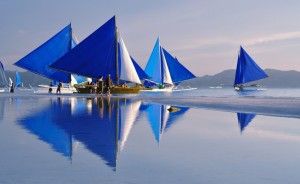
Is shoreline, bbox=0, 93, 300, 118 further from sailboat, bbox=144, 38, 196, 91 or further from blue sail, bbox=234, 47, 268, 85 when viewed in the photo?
blue sail, bbox=234, 47, 268, 85

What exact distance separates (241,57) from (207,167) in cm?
8046

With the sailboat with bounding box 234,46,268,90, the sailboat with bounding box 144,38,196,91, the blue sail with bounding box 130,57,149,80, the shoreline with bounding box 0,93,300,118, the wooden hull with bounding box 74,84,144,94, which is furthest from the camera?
the sailboat with bounding box 234,46,268,90

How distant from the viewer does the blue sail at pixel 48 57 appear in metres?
46.6

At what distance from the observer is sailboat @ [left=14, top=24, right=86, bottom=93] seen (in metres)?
46.6

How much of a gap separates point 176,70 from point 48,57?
3313 cm

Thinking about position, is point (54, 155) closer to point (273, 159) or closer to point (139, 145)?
point (139, 145)

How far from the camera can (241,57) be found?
273 feet

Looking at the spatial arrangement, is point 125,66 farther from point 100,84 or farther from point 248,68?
point 248,68

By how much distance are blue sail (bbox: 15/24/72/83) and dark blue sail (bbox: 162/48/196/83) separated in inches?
1106

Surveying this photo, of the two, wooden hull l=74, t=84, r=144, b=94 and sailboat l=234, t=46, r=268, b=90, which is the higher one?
sailboat l=234, t=46, r=268, b=90

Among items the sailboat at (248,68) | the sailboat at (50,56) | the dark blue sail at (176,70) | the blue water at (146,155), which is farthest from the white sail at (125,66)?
the sailboat at (248,68)

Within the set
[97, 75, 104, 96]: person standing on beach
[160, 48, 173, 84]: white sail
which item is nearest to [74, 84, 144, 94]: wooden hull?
[97, 75, 104, 96]: person standing on beach

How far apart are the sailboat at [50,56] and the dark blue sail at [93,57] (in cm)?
591

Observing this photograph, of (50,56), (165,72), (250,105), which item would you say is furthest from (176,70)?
(250,105)
